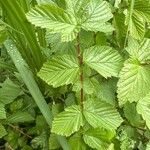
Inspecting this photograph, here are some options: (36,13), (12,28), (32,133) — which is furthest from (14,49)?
(32,133)

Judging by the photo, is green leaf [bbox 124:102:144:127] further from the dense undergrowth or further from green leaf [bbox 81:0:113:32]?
green leaf [bbox 81:0:113:32]

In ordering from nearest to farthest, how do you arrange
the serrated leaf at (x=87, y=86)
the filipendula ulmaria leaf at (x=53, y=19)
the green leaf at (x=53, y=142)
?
the filipendula ulmaria leaf at (x=53, y=19) < the serrated leaf at (x=87, y=86) < the green leaf at (x=53, y=142)

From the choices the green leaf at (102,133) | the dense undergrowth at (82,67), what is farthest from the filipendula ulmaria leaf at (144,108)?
the green leaf at (102,133)

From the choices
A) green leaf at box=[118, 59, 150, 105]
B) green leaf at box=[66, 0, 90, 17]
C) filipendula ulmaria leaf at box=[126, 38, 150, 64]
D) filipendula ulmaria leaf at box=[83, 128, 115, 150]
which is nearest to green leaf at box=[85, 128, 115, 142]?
A: filipendula ulmaria leaf at box=[83, 128, 115, 150]

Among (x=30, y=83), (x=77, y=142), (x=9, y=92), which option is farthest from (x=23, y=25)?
(x=77, y=142)

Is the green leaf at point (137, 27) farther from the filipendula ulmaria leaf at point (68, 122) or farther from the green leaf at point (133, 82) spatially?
the filipendula ulmaria leaf at point (68, 122)

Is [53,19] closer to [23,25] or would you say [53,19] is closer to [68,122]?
[23,25]

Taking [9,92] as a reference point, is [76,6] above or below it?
above
